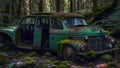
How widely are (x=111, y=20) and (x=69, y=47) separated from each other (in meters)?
2.94

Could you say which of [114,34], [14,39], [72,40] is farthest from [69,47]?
[114,34]

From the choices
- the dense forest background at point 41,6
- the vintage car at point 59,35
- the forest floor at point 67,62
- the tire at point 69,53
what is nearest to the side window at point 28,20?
the vintage car at point 59,35

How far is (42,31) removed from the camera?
41.5ft

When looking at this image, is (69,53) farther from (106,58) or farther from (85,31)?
(106,58)

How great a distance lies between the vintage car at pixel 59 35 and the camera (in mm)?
11148

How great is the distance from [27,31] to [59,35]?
2090mm

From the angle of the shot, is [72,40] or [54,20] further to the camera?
[54,20]

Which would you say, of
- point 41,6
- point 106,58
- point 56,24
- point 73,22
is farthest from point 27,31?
point 41,6

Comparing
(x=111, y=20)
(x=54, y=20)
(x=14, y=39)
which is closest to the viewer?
(x=111, y=20)

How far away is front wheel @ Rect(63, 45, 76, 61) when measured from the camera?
10.9m

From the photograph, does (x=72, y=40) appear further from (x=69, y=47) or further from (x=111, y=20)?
(x=111, y=20)

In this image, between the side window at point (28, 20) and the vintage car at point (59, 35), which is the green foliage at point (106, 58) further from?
the side window at point (28, 20)

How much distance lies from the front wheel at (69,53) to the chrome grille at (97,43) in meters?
0.73

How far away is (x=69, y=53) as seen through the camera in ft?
36.3
